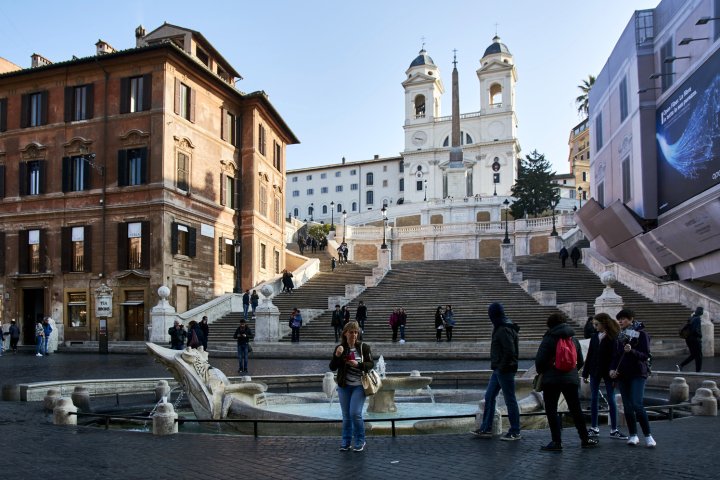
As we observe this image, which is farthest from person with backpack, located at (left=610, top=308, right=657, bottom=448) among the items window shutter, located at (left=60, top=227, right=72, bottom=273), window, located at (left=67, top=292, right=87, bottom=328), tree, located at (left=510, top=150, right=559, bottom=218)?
tree, located at (left=510, top=150, right=559, bottom=218)

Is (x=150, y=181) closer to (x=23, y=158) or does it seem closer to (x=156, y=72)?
(x=156, y=72)

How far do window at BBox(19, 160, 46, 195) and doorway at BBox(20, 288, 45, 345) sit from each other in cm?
493

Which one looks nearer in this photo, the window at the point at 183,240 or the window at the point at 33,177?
the window at the point at 183,240

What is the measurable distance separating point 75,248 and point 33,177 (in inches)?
182

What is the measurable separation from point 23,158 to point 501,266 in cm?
2581

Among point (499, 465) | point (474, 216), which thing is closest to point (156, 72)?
point (499, 465)

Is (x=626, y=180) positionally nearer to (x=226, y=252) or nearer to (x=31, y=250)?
(x=226, y=252)

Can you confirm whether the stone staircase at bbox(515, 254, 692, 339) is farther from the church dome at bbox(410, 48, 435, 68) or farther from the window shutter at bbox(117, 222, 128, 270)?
the church dome at bbox(410, 48, 435, 68)

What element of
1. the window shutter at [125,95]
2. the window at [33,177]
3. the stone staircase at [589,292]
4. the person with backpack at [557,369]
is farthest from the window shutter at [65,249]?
the person with backpack at [557,369]

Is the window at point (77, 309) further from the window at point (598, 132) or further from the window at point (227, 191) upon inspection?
the window at point (598, 132)

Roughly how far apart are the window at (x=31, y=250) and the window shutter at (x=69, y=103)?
5.74m

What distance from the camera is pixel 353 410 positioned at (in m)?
7.90

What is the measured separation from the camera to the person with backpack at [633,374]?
785 cm

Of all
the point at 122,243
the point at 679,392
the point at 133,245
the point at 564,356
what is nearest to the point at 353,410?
the point at 564,356
